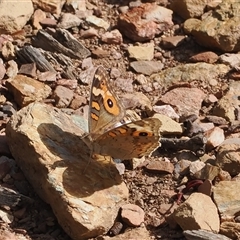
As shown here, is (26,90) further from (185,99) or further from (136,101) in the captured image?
(185,99)

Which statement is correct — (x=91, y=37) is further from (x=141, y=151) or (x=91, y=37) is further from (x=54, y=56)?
(x=141, y=151)

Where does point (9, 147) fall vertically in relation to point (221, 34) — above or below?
below

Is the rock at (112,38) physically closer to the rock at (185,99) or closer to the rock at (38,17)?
the rock at (38,17)

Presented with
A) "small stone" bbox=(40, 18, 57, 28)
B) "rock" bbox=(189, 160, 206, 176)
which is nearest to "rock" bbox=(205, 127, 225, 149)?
"rock" bbox=(189, 160, 206, 176)

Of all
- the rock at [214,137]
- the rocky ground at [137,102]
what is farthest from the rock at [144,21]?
the rock at [214,137]

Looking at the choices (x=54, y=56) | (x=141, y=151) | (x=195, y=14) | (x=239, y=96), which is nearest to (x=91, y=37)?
(x=54, y=56)

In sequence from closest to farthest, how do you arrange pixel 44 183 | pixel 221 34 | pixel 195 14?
pixel 44 183, pixel 221 34, pixel 195 14
